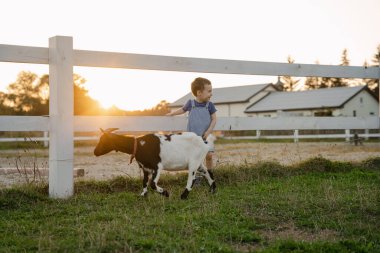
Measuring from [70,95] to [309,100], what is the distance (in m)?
44.4

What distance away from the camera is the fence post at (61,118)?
5.73m

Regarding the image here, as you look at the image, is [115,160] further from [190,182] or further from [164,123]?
[190,182]

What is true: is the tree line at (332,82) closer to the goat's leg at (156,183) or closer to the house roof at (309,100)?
the house roof at (309,100)

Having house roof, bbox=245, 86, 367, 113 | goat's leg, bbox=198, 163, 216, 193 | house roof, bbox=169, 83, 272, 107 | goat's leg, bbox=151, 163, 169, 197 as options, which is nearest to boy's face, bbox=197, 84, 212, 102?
goat's leg, bbox=198, 163, 216, 193

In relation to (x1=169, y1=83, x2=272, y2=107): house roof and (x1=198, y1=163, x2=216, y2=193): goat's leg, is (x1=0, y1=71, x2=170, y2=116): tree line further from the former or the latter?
(x1=198, y1=163, x2=216, y2=193): goat's leg

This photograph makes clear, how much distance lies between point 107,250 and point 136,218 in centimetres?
110

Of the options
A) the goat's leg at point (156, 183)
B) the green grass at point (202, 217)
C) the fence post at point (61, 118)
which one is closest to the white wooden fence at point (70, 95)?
the fence post at point (61, 118)

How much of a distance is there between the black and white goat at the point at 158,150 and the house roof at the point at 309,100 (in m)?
42.0

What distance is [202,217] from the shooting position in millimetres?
4434

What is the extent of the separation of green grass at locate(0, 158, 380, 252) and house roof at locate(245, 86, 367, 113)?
4096 centimetres

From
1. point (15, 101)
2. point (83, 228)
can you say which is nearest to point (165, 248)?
point (83, 228)

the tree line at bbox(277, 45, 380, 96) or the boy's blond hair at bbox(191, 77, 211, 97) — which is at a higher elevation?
the tree line at bbox(277, 45, 380, 96)

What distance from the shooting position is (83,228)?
3.94 meters

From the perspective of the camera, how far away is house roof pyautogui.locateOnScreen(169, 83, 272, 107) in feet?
190
